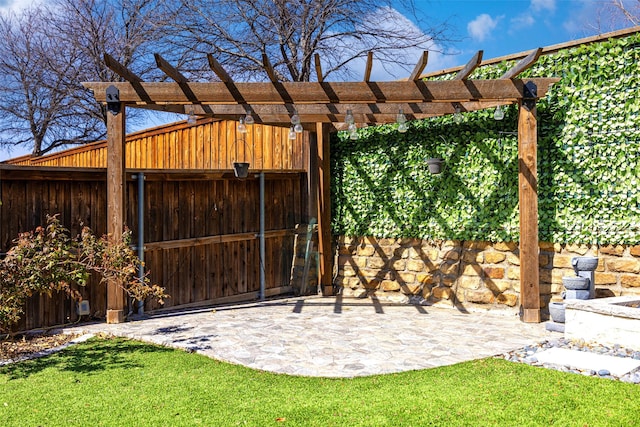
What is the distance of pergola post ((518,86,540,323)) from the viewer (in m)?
6.67

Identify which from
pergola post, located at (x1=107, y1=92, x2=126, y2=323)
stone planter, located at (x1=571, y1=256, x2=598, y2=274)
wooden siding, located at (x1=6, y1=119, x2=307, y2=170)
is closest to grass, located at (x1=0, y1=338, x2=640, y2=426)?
pergola post, located at (x1=107, y1=92, x2=126, y2=323)

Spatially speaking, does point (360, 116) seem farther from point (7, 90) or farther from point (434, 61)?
point (7, 90)

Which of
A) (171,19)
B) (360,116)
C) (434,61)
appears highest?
(171,19)

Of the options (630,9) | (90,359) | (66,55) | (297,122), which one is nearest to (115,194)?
(90,359)

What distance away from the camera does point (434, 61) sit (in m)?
12.1

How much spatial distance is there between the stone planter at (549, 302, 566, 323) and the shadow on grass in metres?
4.23

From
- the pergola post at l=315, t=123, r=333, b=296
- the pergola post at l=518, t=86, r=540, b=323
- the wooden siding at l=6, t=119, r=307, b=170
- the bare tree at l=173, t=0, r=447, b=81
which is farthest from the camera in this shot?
the bare tree at l=173, t=0, r=447, b=81

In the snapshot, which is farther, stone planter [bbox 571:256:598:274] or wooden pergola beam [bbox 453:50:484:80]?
stone planter [bbox 571:256:598:274]

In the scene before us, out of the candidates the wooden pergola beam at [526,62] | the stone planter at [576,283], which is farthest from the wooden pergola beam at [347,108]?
the stone planter at [576,283]

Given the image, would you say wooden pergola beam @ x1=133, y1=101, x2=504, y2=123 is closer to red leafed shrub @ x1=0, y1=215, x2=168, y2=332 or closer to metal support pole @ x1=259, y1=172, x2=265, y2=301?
metal support pole @ x1=259, y1=172, x2=265, y2=301

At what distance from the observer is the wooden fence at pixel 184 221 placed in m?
6.26

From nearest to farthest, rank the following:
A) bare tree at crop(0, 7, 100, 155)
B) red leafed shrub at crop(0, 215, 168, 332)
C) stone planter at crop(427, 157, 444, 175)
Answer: red leafed shrub at crop(0, 215, 168, 332), stone planter at crop(427, 157, 444, 175), bare tree at crop(0, 7, 100, 155)

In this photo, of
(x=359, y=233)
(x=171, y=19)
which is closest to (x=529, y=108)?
(x=359, y=233)

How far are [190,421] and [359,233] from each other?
5.70 meters
